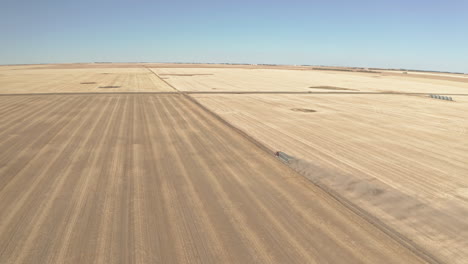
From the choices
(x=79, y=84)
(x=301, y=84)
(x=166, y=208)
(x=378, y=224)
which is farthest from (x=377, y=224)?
(x=79, y=84)

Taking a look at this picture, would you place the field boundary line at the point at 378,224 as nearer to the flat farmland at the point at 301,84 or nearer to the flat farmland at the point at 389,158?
the flat farmland at the point at 389,158

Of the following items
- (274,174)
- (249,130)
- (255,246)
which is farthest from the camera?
(249,130)

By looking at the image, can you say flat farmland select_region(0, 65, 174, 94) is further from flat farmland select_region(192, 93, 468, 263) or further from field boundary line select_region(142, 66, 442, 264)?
field boundary line select_region(142, 66, 442, 264)

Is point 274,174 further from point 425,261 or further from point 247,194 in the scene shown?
point 425,261

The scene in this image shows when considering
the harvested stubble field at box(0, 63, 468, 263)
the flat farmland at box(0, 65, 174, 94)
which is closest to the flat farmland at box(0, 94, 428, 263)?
the harvested stubble field at box(0, 63, 468, 263)

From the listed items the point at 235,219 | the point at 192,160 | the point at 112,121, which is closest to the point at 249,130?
the point at 192,160

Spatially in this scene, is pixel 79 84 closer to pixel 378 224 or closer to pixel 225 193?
pixel 225 193
